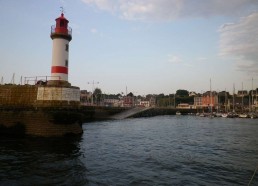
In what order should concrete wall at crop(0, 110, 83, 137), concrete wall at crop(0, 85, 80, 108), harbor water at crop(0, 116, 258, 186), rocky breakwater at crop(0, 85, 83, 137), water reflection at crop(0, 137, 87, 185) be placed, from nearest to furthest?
1. water reflection at crop(0, 137, 87, 185)
2. harbor water at crop(0, 116, 258, 186)
3. concrete wall at crop(0, 110, 83, 137)
4. rocky breakwater at crop(0, 85, 83, 137)
5. concrete wall at crop(0, 85, 80, 108)

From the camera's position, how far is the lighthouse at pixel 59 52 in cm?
3369

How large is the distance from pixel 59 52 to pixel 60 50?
0.31m

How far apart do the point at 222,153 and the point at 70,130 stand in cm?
1730

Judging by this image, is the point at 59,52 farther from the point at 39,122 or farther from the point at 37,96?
the point at 39,122

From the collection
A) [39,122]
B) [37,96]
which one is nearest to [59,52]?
[37,96]

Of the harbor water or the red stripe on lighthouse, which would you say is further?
the red stripe on lighthouse

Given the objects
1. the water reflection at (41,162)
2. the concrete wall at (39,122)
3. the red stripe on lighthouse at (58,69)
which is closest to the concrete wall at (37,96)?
the concrete wall at (39,122)

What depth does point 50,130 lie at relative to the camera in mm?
30406

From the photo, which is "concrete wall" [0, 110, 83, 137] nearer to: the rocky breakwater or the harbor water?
the rocky breakwater

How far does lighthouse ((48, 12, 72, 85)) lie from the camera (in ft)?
111

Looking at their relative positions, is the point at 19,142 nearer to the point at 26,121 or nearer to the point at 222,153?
the point at 26,121

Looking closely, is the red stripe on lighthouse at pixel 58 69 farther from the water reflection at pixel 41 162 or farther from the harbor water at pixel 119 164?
the harbor water at pixel 119 164

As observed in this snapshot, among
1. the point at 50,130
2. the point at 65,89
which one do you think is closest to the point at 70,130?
the point at 50,130

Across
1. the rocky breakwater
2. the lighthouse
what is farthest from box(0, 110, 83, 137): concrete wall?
the lighthouse
